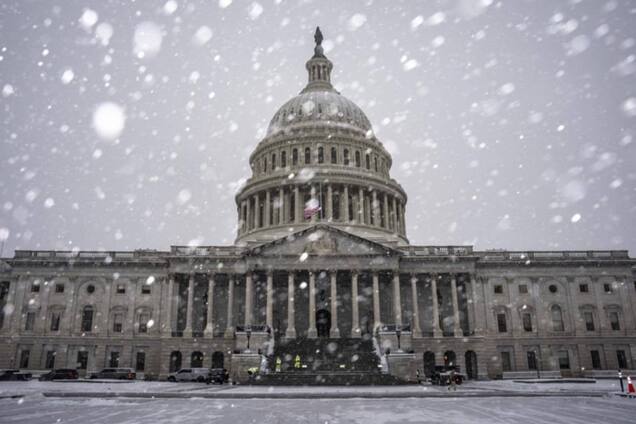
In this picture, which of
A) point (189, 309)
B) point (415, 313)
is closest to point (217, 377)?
point (189, 309)

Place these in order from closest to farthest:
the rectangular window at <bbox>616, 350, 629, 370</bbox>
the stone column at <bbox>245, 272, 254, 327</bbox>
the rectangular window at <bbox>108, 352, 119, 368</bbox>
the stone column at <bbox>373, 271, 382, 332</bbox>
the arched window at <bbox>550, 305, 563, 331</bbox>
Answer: the stone column at <bbox>373, 271, 382, 332</bbox>, the stone column at <bbox>245, 272, 254, 327</bbox>, the rectangular window at <bbox>616, 350, 629, 370</bbox>, the rectangular window at <bbox>108, 352, 119, 368</bbox>, the arched window at <bbox>550, 305, 563, 331</bbox>

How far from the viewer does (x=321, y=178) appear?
228ft

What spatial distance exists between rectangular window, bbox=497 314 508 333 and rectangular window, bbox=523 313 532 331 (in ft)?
6.97

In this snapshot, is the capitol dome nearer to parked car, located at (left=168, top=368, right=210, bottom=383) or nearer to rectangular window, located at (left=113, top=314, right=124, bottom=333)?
rectangular window, located at (left=113, top=314, right=124, bottom=333)

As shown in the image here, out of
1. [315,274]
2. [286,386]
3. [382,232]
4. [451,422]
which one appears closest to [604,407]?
[451,422]

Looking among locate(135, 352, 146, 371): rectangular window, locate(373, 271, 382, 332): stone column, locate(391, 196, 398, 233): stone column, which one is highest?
locate(391, 196, 398, 233): stone column

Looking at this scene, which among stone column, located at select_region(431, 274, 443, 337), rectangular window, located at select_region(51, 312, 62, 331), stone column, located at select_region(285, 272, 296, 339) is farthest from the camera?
rectangular window, located at select_region(51, 312, 62, 331)

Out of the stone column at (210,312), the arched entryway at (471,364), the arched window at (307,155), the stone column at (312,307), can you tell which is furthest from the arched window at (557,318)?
the stone column at (210,312)

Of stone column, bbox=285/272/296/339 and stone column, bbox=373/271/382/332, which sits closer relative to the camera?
stone column, bbox=285/272/296/339

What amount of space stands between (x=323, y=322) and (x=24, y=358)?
110 ft

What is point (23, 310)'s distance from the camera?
2319 inches

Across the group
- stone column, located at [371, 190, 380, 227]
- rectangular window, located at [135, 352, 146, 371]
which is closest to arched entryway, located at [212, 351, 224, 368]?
rectangular window, located at [135, 352, 146, 371]

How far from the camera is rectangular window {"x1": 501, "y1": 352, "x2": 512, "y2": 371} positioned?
2219 inches

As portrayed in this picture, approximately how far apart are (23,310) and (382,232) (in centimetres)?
4449
